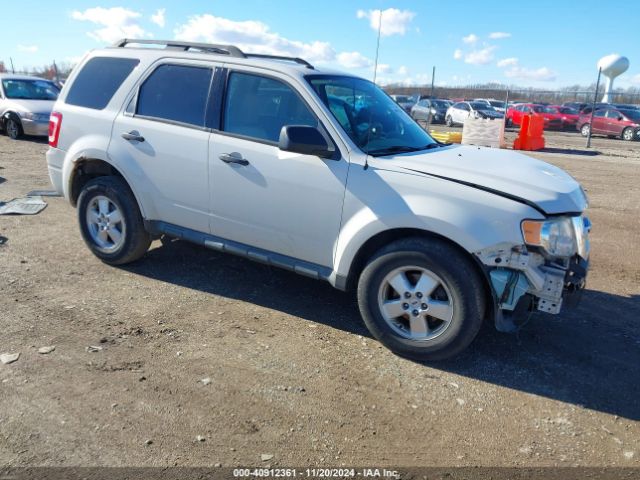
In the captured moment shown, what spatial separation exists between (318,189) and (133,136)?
6.24ft

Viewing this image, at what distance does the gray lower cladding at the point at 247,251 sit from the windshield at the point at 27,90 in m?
12.0

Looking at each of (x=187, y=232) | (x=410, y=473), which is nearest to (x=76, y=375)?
(x=187, y=232)

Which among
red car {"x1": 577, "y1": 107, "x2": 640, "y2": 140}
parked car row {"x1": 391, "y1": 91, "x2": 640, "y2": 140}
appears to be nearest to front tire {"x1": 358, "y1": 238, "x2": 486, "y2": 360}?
parked car row {"x1": 391, "y1": 91, "x2": 640, "y2": 140}

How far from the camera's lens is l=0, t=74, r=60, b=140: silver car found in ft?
44.8

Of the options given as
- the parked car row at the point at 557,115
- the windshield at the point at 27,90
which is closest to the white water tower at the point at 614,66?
the parked car row at the point at 557,115

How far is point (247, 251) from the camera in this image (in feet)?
14.5

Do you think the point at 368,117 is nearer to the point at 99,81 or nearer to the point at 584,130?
the point at 99,81

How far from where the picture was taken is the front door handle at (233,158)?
4.22m

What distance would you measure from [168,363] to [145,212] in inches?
67.7

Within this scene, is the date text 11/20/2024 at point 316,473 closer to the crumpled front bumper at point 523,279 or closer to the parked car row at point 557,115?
the crumpled front bumper at point 523,279

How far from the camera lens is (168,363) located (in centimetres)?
367

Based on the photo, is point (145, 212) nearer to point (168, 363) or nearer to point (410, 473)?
point (168, 363)

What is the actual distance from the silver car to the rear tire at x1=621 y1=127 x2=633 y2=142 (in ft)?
75.7

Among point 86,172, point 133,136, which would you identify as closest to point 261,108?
point 133,136
